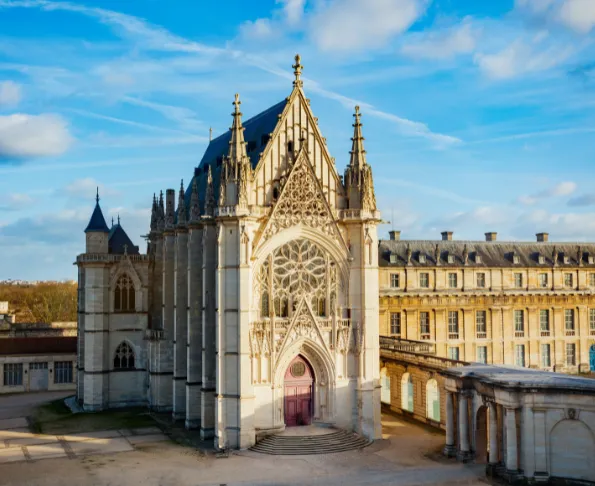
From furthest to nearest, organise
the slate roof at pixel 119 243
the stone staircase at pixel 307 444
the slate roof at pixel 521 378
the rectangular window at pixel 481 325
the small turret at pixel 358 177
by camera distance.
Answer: the rectangular window at pixel 481 325 < the slate roof at pixel 119 243 < the small turret at pixel 358 177 < the stone staircase at pixel 307 444 < the slate roof at pixel 521 378

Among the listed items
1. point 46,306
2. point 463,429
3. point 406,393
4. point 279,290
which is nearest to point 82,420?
point 279,290

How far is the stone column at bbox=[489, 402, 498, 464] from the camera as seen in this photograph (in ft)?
107

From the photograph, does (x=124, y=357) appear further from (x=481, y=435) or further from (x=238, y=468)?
(x=481, y=435)

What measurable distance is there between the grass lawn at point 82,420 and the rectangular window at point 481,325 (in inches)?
1199

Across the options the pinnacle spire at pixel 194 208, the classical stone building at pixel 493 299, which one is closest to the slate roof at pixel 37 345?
the pinnacle spire at pixel 194 208

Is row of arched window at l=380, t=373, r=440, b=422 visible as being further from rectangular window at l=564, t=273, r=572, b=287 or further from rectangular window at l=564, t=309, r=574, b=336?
rectangular window at l=564, t=273, r=572, b=287

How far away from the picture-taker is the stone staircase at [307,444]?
3706 centimetres

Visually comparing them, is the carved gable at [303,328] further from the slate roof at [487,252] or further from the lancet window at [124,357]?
the slate roof at [487,252]

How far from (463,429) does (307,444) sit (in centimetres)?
826

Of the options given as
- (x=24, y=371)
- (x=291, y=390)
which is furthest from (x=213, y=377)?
(x=24, y=371)

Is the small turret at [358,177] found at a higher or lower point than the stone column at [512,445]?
higher

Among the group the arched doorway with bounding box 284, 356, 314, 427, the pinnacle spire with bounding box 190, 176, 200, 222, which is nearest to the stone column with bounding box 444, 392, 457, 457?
the arched doorway with bounding box 284, 356, 314, 427

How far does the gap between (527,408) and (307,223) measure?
15855 mm

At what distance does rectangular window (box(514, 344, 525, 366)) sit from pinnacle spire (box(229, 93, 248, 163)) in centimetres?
3697
